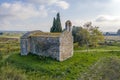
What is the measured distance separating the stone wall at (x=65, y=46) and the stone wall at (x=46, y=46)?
91 cm

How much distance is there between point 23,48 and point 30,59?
15.2ft

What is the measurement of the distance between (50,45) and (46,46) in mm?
818

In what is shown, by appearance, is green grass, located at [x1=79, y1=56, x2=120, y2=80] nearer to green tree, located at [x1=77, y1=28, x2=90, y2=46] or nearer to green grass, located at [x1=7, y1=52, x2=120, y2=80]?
green grass, located at [x1=7, y1=52, x2=120, y2=80]

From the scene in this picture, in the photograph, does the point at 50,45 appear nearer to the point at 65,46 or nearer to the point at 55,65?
the point at 65,46

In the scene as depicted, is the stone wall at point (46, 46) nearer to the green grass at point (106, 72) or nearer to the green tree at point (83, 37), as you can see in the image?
the green tree at point (83, 37)

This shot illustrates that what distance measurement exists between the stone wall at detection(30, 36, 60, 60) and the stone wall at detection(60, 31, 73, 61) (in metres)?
0.91

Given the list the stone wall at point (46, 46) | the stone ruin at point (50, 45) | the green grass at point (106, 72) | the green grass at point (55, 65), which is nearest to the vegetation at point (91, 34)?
the green grass at point (55, 65)

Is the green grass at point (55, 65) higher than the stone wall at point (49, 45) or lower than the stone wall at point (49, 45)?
lower

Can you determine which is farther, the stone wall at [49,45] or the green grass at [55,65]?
the stone wall at [49,45]

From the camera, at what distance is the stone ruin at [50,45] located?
4225cm

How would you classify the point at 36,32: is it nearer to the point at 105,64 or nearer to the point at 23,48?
the point at 23,48

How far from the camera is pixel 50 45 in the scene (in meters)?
42.8

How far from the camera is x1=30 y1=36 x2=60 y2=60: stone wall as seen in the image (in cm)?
4231

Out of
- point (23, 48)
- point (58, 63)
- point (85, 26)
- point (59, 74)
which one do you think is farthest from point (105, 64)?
point (85, 26)
